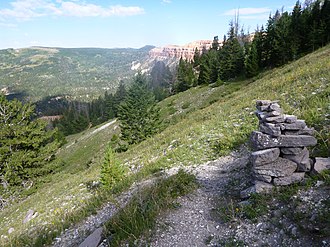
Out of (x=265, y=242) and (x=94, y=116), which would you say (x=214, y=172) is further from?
(x=94, y=116)

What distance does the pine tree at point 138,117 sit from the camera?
27625 millimetres

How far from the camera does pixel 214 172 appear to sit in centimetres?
939

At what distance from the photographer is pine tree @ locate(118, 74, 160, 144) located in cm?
2762

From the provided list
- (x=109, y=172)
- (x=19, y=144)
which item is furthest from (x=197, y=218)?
(x=19, y=144)

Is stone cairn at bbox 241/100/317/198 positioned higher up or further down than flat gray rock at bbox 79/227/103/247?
higher up

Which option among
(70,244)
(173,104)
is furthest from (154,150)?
(173,104)

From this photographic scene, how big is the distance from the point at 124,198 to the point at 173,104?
3643cm

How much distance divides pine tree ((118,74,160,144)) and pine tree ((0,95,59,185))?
890 centimetres

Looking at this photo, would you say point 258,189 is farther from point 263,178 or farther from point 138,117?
point 138,117

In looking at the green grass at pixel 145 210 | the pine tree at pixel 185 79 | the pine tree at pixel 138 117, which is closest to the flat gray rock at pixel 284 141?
the green grass at pixel 145 210

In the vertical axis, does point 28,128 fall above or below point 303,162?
below

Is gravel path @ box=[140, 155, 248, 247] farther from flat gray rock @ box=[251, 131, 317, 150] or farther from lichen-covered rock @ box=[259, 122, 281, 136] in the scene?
lichen-covered rock @ box=[259, 122, 281, 136]

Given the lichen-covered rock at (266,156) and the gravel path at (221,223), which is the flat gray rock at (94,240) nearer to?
the gravel path at (221,223)

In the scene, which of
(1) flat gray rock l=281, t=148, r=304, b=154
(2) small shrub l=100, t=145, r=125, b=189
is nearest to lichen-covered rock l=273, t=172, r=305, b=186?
(1) flat gray rock l=281, t=148, r=304, b=154
